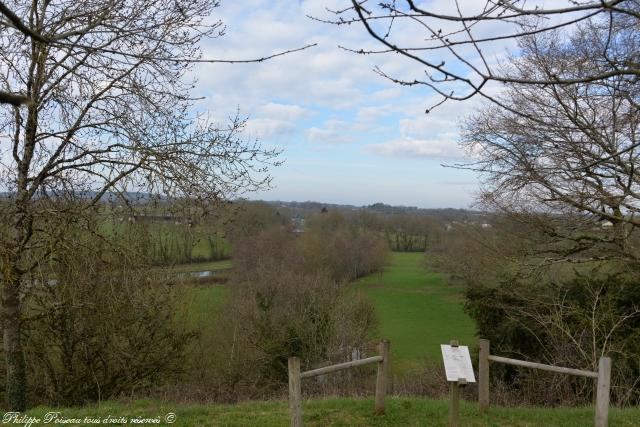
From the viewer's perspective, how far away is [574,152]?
9.40 metres

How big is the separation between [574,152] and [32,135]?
9.09 meters

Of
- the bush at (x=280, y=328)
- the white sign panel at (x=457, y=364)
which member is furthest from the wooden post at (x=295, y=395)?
the bush at (x=280, y=328)

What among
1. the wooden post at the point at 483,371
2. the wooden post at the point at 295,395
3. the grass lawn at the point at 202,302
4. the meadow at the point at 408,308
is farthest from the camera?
the meadow at the point at 408,308

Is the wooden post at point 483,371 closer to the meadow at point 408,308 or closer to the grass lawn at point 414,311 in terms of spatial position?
the meadow at point 408,308

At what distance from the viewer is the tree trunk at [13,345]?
759 centimetres

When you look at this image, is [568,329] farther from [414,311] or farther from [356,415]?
[414,311]

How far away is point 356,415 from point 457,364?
1.50 meters

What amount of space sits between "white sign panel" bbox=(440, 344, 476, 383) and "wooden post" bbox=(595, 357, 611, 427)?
130 cm

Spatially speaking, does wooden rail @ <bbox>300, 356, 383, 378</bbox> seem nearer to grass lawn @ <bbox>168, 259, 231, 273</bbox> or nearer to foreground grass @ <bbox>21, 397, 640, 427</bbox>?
foreground grass @ <bbox>21, 397, 640, 427</bbox>

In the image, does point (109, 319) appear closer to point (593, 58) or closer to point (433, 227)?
point (593, 58)

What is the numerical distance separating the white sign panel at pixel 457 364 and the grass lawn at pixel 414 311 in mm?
18632

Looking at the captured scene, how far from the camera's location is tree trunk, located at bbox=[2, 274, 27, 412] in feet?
24.9

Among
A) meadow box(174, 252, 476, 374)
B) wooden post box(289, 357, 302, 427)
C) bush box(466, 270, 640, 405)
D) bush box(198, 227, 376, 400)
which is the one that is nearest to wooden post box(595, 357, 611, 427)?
wooden post box(289, 357, 302, 427)

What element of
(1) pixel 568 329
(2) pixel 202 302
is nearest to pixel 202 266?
(2) pixel 202 302
